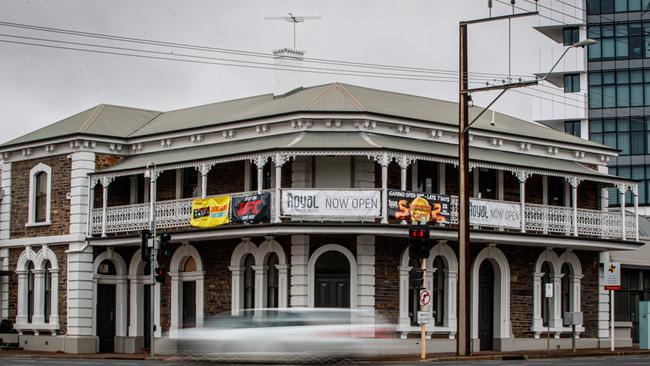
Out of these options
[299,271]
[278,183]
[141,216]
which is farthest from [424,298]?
[141,216]

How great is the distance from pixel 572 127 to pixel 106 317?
162ft

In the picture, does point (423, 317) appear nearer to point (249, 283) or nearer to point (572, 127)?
point (249, 283)

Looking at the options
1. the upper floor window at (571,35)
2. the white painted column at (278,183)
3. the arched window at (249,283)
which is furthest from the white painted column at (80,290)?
the upper floor window at (571,35)

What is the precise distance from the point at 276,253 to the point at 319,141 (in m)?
3.98

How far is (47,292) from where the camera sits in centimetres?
4972

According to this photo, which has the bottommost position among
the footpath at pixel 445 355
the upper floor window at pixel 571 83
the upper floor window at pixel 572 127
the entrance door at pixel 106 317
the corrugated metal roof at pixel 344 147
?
the footpath at pixel 445 355

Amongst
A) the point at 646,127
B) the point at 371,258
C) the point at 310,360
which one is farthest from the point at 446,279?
the point at 646,127

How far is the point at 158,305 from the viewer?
47688mm

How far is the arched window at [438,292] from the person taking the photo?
44.8 metres

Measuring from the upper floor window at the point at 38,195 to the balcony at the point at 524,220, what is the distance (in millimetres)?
2554

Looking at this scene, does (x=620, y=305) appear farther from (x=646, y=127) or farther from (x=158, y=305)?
(x=646, y=127)

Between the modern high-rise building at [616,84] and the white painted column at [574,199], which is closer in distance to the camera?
the white painted column at [574,199]

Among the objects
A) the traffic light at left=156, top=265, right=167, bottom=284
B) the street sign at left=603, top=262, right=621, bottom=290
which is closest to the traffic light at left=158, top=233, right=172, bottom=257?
the traffic light at left=156, top=265, right=167, bottom=284

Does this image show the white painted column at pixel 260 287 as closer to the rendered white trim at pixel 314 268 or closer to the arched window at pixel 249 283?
the arched window at pixel 249 283
